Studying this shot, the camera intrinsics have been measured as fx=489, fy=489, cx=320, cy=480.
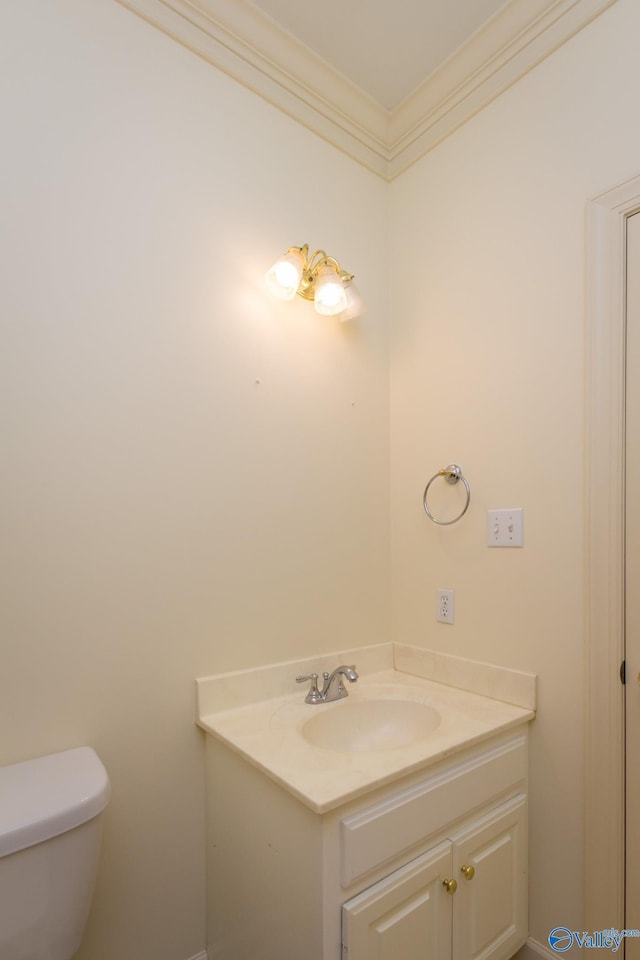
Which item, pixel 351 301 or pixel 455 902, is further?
pixel 351 301

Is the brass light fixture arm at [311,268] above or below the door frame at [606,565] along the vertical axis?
above

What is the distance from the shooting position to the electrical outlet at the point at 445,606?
65.5 inches

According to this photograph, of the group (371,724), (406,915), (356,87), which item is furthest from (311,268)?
(406,915)

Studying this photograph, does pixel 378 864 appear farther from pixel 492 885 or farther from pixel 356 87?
pixel 356 87

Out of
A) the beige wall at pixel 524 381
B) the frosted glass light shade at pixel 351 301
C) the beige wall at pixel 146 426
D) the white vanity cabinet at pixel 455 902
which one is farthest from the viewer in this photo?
the frosted glass light shade at pixel 351 301

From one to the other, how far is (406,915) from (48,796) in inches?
31.6

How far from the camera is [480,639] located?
158 centimetres

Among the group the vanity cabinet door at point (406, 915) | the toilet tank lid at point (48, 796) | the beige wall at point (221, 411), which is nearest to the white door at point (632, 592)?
the beige wall at point (221, 411)

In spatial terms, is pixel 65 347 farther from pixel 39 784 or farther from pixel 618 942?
pixel 618 942

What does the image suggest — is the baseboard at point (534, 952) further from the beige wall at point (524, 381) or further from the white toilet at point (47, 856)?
the white toilet at point (47, 856)

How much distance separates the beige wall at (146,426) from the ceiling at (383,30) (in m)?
0.25

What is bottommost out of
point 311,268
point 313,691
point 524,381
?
point 313,691

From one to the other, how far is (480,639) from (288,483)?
0.80m

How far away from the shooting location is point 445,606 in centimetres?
169
